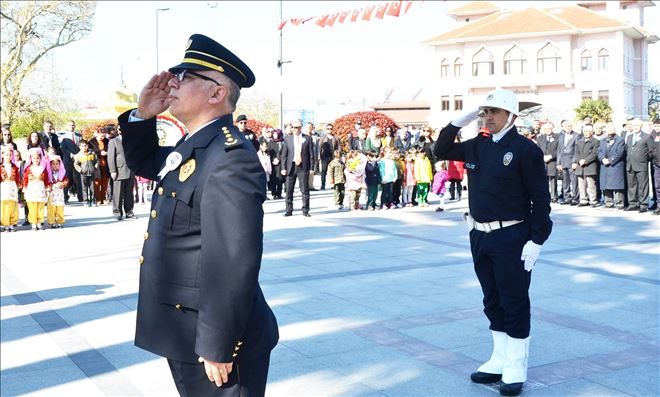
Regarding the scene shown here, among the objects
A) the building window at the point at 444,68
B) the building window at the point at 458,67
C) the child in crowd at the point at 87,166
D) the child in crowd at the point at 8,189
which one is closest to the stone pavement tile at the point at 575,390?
the child in crowd at the point at 8,189

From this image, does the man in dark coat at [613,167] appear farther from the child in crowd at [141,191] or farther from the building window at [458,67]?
the building window at [458,67]

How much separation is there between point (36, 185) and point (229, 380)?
1250 centimetres

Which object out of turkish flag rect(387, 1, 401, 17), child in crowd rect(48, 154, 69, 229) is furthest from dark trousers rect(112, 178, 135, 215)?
turkish flag rect(387, 1, 401, 17)

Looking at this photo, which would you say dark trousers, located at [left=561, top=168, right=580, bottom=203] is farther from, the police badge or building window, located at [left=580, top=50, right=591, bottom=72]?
building window, located at [left=580, top=50, right=591, bottom=72]

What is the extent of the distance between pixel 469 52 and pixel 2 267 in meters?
60.9

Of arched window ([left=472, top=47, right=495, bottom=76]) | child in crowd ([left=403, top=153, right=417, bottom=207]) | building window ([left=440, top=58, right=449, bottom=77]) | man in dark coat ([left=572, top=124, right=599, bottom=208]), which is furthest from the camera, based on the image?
building window ([left=440, top=58, right=449, bottom=77])

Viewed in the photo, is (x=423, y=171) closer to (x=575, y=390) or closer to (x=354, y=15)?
(x=354, y=15)

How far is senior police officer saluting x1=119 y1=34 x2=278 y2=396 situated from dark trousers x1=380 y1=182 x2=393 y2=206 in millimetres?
14905

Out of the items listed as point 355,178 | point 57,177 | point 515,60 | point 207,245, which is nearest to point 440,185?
point 355,178

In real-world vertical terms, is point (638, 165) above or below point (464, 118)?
below

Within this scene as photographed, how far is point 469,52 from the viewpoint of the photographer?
6744 cm

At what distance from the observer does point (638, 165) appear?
16.8m

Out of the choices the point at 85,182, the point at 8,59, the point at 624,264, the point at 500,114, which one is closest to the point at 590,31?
the point at 8,59

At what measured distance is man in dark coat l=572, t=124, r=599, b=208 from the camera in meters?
18.0
